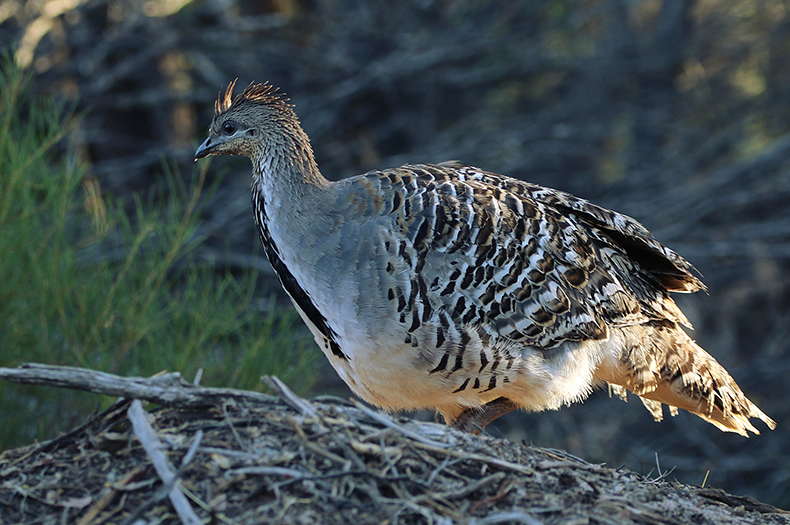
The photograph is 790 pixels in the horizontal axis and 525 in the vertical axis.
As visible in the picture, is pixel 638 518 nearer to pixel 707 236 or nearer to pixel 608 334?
pixel 608 334

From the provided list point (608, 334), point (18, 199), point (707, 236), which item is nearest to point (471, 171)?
point (608, 334)

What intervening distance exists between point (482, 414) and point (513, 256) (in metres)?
0.87

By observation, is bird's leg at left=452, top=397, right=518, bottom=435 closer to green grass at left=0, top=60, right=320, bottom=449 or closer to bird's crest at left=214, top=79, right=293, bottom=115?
green grass at left=0, top=60, right=320, bottom=449

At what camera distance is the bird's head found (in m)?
4.22

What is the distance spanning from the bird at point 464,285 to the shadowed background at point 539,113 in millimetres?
4176

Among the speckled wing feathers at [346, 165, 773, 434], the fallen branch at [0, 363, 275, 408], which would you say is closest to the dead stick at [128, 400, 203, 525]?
the fallen branch at [0, 363, 275, 408]

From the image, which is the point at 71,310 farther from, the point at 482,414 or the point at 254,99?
the point at 482,414

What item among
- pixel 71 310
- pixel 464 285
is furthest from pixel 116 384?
pixel 71 310

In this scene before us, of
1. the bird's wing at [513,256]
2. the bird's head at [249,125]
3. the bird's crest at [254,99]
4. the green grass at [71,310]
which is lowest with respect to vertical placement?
the green grass at [71,310]

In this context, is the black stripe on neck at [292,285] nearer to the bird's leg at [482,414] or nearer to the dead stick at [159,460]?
the bird's leg at [482,414]

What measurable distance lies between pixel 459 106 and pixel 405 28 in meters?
1.18

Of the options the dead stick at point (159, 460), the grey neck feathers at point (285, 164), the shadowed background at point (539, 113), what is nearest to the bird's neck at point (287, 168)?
the grey neck feathers at point (285, 164)

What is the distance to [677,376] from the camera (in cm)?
432

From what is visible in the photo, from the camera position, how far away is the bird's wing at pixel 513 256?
3.76m
